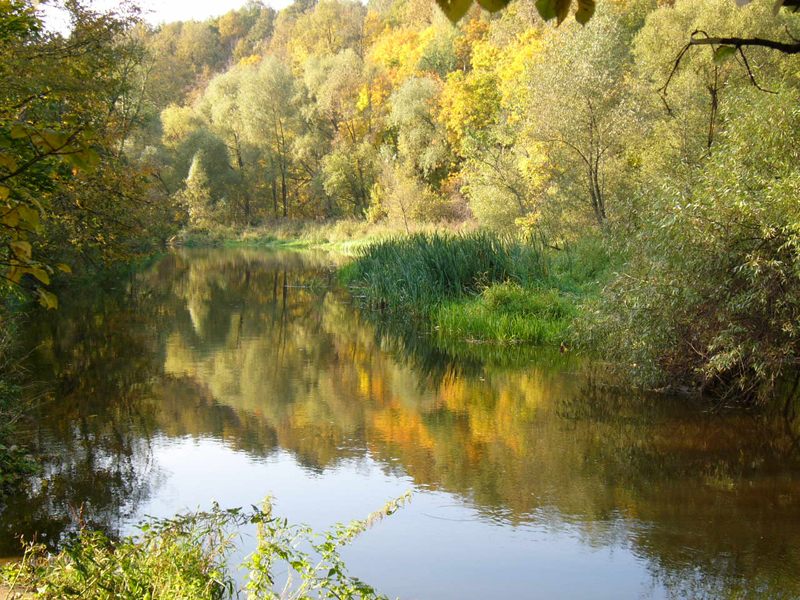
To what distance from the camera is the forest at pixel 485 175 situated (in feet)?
26.7

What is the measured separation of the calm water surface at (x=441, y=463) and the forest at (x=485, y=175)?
82 centimetres

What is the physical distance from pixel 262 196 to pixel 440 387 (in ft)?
152

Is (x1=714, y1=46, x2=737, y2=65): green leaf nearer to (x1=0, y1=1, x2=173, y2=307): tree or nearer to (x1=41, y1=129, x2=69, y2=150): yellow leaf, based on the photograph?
(x1=41, y1=129, x2=69, y2=150): yellow leaf

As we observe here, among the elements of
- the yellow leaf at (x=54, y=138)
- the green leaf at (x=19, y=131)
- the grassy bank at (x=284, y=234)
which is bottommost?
the grassy bank at (x=284, y=234)

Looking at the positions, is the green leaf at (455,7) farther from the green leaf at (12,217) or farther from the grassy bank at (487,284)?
the grassy bank at (487,284)

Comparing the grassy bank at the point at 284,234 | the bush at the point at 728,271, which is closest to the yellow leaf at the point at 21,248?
the bush at the point at 728,271

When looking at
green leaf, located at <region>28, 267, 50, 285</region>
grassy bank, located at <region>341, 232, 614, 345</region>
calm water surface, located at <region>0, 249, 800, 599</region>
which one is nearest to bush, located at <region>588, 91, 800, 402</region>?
calm water surface, located at <region>0, 249, 800, 599</region>

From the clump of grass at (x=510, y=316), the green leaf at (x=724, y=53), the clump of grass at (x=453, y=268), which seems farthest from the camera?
the clump of grass at (x=453, y=268)

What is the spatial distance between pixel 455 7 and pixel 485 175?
25.3 m

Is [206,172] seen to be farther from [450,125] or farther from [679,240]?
[679,240]

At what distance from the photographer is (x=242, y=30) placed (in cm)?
8662

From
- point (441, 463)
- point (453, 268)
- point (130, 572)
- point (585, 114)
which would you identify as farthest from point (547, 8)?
point (585, 114)

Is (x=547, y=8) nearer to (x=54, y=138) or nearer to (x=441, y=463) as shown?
(x=54, y=138)

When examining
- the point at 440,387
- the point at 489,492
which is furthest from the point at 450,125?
the point at 489,492
